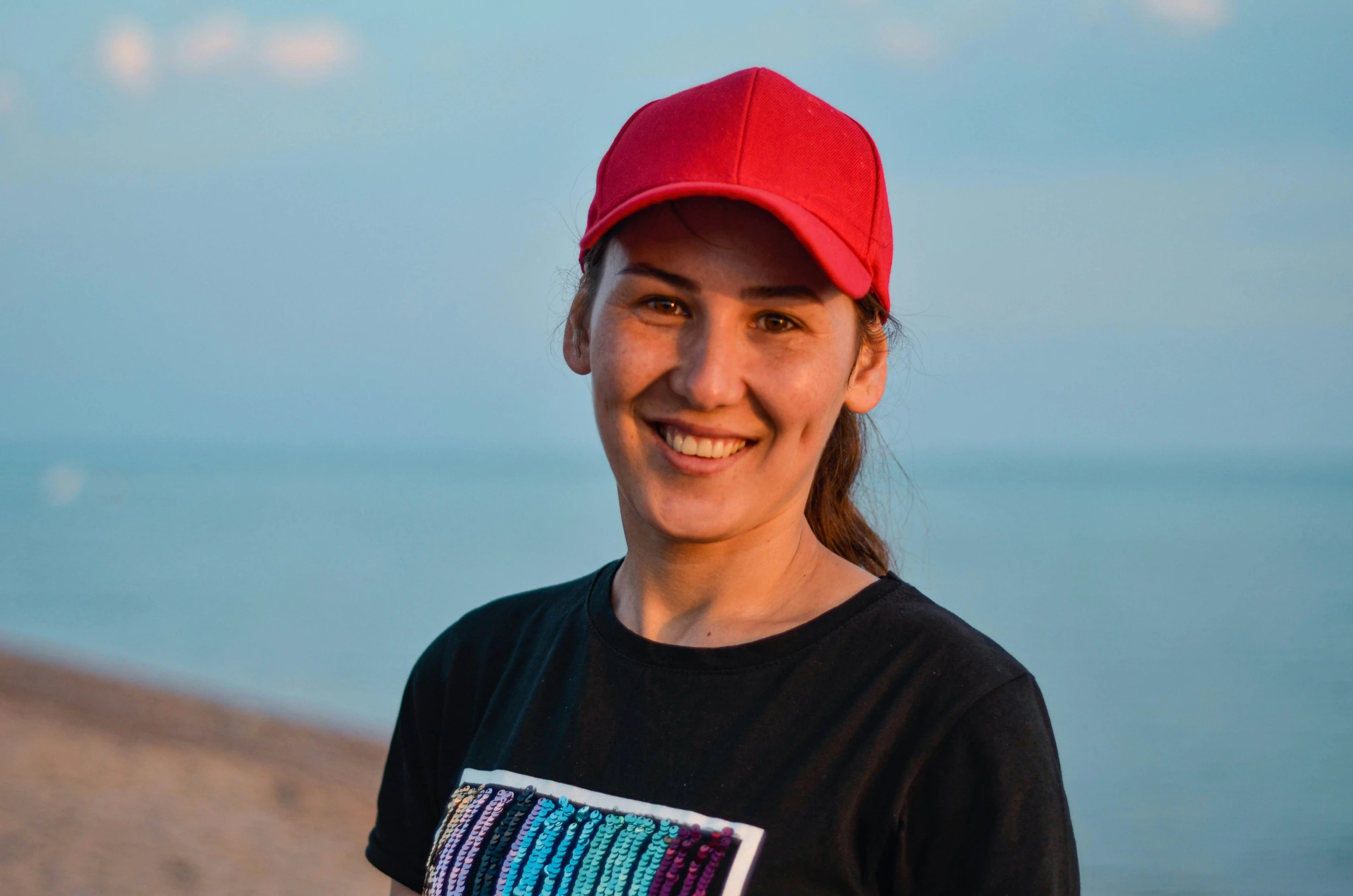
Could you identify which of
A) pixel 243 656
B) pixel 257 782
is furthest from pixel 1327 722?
pixel 243 656

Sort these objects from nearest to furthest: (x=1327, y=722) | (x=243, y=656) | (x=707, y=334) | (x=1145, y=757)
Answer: (x=707, y=334) < (x=1145, y=757) < (x=1327, y=722) < (x=243, y=656)

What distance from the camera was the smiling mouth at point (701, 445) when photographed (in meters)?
1.44

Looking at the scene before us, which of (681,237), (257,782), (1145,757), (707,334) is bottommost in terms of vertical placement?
(257,782)

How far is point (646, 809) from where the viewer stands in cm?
137

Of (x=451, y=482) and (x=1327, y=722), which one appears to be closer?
A: (x=1327, y=722)

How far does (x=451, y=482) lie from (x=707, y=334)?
52.1 meters

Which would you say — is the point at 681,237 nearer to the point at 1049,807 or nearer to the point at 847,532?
the point at 847,532

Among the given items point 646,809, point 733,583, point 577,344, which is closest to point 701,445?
point 733,583

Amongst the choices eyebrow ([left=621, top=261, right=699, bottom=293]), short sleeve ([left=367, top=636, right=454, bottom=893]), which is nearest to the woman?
eyebrow ([left=621, top=261, right=699, bottom=293])

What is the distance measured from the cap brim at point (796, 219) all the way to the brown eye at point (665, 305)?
10 cm

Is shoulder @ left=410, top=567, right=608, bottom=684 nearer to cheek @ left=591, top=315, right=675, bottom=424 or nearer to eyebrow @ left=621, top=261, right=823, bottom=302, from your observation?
cheek @ left=591, top=315, right=675, bottom=424

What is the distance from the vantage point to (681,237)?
1.39 meters

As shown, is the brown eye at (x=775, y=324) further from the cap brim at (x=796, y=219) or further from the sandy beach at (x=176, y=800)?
the sandy beach at (x=176, y=800)

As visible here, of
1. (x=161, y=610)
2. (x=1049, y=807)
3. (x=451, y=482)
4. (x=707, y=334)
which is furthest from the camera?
(x=451, y=482)
